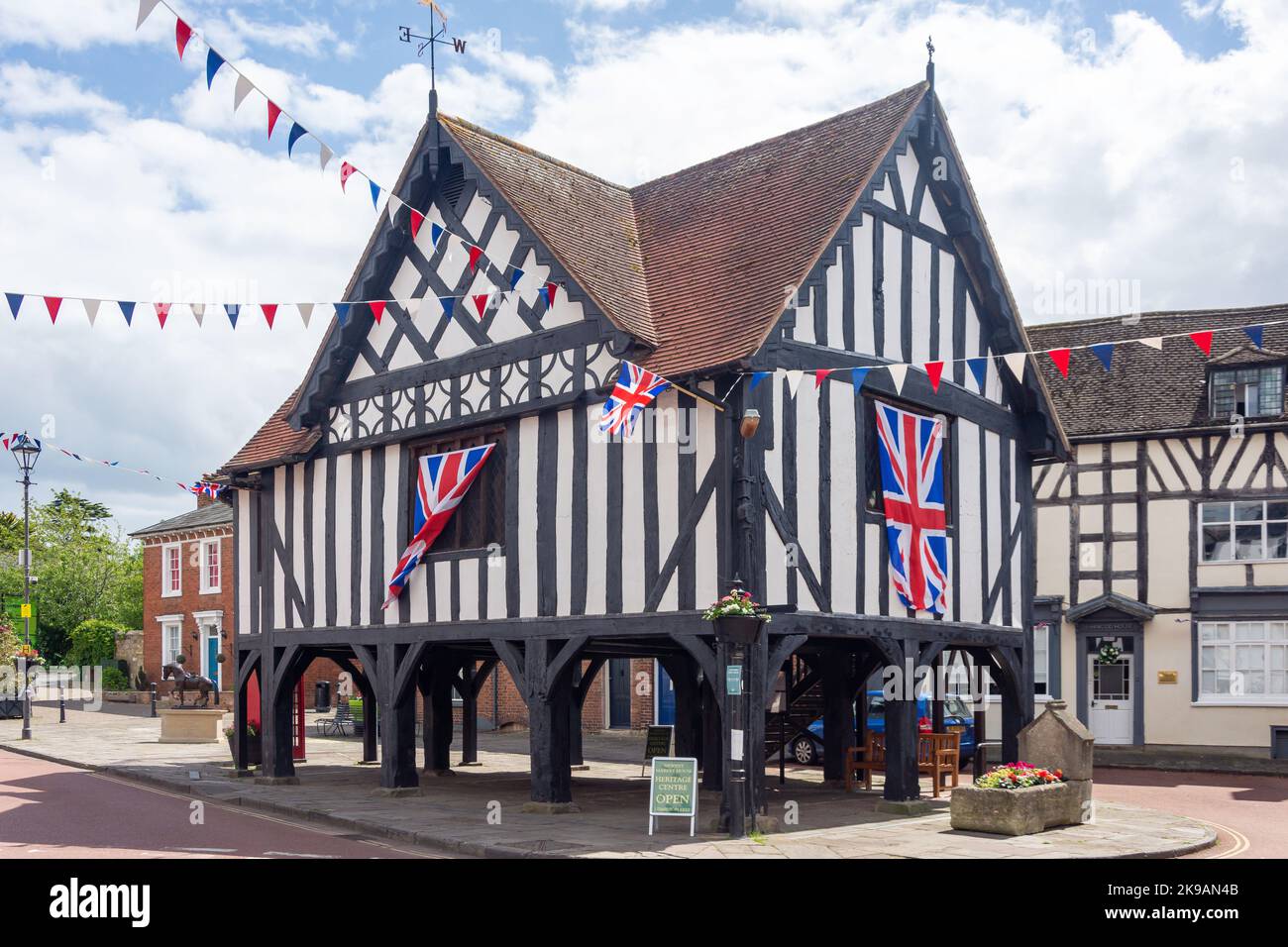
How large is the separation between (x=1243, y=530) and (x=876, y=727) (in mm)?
9407

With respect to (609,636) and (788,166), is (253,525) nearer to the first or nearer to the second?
(609,636)

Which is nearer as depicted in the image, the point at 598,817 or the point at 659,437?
the point at 659,437

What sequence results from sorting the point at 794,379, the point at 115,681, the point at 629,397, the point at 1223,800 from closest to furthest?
1. the point at 629,397
2. the point at 794,379
3. the point at 1223,800
4. the point at 115,681

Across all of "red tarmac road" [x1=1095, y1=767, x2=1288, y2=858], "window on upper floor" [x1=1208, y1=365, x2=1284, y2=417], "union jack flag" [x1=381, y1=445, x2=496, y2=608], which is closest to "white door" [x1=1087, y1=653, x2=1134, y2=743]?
"red tarmac road" [x1=1095, y1=767, x2=1288, y2=858]

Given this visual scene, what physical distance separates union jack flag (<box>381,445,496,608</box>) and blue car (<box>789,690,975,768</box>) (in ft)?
29.0

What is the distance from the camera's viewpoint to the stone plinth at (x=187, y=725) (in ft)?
97.3

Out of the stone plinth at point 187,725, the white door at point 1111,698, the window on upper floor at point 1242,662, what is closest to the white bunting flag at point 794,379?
the window on upper floor at point 1242,662

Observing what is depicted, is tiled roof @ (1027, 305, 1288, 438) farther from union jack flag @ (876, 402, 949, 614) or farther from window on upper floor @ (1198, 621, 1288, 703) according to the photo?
union jack flag @ (876, 402, 949, 614)

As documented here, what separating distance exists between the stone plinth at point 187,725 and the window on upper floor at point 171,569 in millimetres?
15004

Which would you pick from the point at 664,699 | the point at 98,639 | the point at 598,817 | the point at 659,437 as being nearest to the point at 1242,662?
the point at 664,699

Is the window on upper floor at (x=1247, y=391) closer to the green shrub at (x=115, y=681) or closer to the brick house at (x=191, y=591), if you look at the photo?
the brick house at (x=191, y=591)

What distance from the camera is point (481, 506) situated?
18438 mm

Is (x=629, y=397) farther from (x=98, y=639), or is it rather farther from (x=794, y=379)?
(x=98, y=639)

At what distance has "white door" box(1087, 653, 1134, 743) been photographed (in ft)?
95.9
